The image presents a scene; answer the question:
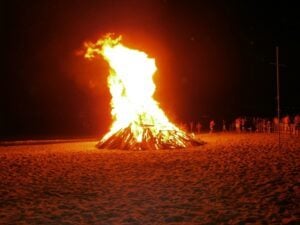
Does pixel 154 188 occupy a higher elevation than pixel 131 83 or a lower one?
lower

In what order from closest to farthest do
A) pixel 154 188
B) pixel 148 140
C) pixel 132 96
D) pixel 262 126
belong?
pixel 154 188 < pixel 148 140 < pixel 132 96 < pixel 262 126

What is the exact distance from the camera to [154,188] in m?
10.4

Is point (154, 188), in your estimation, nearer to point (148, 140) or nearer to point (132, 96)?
point (148, 140)

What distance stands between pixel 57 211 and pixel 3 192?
8.63 feet

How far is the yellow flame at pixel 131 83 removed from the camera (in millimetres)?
21219

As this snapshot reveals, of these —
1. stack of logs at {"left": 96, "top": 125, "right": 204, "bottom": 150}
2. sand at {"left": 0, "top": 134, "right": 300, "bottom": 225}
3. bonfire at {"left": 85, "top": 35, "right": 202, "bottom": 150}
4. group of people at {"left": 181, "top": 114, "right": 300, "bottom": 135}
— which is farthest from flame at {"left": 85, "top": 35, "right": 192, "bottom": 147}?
group of people at {"left": 181, "top": 114, "right": 300, "bottom": 135}

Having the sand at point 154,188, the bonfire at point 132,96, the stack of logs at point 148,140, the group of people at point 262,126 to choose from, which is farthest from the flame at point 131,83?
the group of people at point 262,126

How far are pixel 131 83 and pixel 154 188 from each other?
11684 millimetres

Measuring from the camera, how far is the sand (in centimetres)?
782

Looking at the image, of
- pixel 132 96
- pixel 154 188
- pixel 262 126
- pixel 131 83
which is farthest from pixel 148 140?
pixel 262 126

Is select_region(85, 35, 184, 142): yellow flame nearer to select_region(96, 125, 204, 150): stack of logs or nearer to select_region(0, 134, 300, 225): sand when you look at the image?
select_region(96, 125, 204, 150): stack of logs

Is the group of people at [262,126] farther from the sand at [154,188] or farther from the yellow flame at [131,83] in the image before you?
the sand at [154,188]

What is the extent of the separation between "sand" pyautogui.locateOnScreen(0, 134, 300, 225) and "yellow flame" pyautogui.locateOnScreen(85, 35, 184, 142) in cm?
465

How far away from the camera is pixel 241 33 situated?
44.7 m
